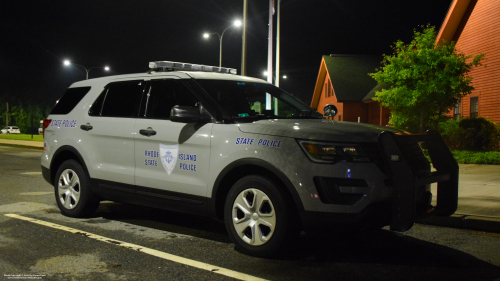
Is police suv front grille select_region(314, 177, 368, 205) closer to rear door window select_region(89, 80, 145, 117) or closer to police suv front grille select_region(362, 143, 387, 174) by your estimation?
police suv front grille select_region(362, 143, 387, 174)

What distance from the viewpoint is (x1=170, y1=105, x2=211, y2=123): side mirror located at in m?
5.12

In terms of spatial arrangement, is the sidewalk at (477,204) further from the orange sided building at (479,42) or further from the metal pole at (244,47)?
the orange sided building at (479,42)

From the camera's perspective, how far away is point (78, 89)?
23.2ft

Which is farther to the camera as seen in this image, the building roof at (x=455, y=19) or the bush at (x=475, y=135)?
the building roof at (x=455, y=19)

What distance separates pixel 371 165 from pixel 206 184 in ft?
5.83

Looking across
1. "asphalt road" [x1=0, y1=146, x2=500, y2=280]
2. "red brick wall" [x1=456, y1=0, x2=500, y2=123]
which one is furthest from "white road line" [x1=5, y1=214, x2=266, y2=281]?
"red brick wall" [x1=456, y1=0, x2=500, y2=123]

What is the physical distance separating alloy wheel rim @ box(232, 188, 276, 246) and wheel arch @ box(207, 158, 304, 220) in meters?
0.22

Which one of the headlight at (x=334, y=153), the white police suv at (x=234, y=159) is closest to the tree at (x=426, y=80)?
the white police suv at (x=234, y=159)

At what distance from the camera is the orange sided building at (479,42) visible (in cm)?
2009

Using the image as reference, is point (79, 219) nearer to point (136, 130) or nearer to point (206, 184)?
point (136, 130)

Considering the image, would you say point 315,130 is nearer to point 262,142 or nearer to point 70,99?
point 262,142

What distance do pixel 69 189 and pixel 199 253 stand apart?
105 inches

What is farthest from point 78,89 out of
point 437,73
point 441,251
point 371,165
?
point 437,73

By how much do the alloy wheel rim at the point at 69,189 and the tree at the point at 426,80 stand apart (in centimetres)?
1552
